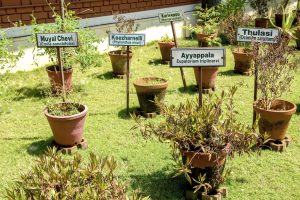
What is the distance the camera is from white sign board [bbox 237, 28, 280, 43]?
5.14m

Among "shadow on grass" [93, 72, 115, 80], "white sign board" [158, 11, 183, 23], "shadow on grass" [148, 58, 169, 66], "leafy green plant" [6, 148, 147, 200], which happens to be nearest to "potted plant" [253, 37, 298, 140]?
"white sign board" [158, 11, 183, 23]

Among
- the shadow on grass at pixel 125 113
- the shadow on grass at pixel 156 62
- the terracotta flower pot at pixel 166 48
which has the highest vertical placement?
the terracotta flower pot at pixel 166 48

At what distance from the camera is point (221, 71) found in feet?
28.4

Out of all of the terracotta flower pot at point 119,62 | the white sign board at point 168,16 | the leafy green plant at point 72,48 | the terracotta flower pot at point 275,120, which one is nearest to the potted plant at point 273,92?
the terracotta flower pot at point 275,120

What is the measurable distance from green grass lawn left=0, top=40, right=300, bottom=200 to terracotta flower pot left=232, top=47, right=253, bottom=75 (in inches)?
7.7

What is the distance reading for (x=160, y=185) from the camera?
432 cm

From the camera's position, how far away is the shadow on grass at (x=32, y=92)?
708cm

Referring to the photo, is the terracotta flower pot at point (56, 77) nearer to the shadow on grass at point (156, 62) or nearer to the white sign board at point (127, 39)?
the white sign board at point (127, 39)

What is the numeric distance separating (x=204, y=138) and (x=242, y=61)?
4772 millimetres

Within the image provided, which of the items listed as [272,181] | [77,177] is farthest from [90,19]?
[77,177]

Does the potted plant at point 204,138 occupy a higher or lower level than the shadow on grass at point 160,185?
higher

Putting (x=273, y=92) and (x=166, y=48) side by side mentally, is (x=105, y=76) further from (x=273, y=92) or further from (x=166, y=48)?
(x=273, y=92)

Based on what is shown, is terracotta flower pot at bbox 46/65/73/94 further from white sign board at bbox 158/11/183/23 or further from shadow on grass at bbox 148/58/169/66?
shadow on grass at bbox 148/58/169/66

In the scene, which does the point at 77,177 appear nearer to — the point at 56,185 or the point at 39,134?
the point at 56,185
